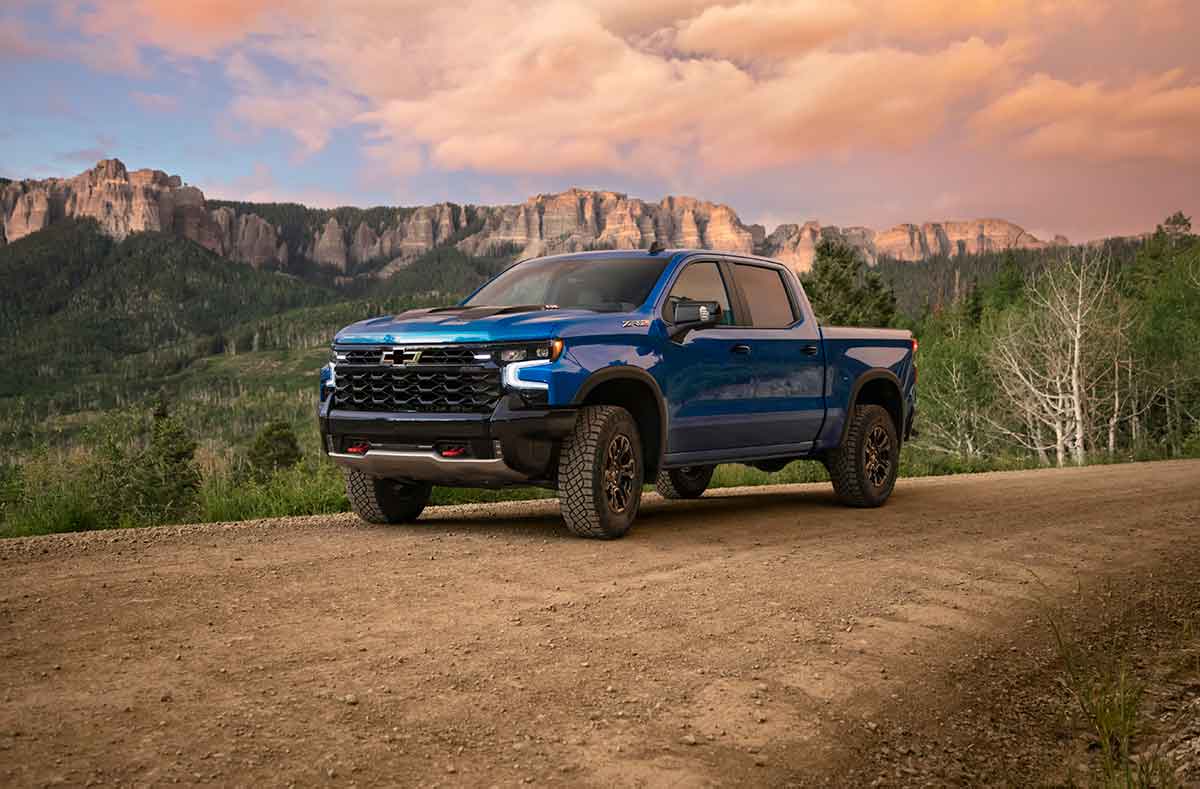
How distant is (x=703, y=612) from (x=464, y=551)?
2.27 meters

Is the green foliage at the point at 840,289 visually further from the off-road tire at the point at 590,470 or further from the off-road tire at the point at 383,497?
the off-road tire at the point at 590,470

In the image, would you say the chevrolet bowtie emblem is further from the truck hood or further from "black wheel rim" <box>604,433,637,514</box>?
"black wheel rim" <box>604,433,637,514</box>

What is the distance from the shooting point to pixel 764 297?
947cm

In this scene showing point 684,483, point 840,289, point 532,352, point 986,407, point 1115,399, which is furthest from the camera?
point 840,289

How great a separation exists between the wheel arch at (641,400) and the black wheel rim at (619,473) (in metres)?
0.31

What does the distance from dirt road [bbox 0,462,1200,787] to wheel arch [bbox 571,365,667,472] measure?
67cm

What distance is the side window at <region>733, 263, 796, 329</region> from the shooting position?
30.3 feet

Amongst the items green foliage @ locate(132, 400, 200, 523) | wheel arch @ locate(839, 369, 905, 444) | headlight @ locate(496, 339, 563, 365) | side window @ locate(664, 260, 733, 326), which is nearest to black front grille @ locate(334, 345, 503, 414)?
headlight @ locate(496, 339, 563, 365)

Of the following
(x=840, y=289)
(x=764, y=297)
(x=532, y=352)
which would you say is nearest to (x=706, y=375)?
(x=764, y=297)

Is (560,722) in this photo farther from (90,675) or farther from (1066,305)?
(1066,305)

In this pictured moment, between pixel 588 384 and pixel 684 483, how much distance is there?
4.49m

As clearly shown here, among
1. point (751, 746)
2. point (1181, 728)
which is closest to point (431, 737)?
point (751, 746)

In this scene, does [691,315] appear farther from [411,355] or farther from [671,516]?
[671,516]

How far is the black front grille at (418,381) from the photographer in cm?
741
